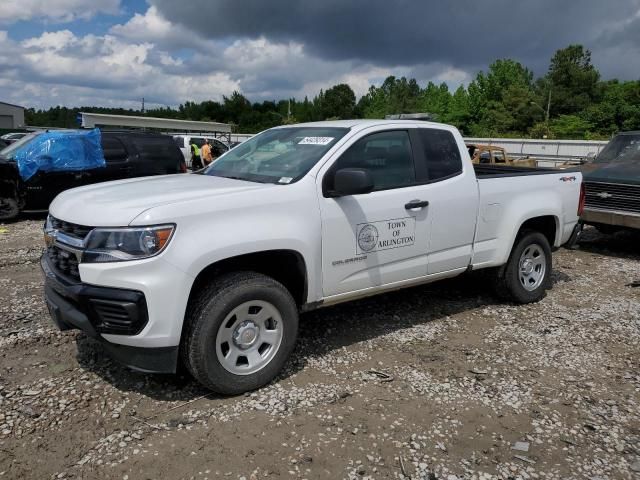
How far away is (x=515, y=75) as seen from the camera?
66.9 m

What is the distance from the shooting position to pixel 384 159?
438cm

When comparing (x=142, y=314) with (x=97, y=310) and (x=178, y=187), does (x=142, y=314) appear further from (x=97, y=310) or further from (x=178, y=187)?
(x=178, y=187)

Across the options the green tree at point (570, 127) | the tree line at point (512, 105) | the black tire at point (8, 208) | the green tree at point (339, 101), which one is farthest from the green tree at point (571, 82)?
the black tire at point (8, 208)

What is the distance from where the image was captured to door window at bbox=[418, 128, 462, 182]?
15.3ft

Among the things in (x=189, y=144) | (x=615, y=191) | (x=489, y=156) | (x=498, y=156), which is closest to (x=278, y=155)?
(x=615, y=191)

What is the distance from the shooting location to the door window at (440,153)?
466 cm

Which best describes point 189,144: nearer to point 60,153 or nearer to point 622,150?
point 60,153

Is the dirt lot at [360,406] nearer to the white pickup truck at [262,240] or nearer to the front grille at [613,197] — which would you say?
the white pickup truck at [262,240]

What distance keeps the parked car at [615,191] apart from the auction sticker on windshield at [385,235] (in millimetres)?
5222

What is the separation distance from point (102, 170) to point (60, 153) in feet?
2.68

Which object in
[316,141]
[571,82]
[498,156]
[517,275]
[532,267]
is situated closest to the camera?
[316,141]

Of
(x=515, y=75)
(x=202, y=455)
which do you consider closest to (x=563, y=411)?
(x=202, y=455)

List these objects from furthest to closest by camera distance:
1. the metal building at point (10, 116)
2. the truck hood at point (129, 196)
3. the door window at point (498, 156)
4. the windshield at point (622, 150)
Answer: the metal building at point (10, 116), the door window at point (498, 156), the windshield at point (622, 150), the truck hood at point (129, 196)

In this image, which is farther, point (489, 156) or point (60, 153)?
point (489, 156)
